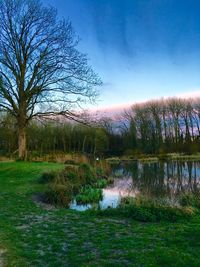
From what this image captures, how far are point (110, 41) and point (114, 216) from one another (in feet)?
31.9

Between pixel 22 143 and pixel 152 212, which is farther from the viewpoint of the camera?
pixel 22 143

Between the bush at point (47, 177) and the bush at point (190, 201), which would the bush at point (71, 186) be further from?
the bush at point (190, 201)

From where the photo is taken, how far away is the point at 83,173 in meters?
17.5

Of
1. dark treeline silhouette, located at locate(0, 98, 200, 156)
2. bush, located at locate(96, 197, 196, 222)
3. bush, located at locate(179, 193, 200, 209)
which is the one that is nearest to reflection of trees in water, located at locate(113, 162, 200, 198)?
bush, located at locate(179, 193, 200, 209)

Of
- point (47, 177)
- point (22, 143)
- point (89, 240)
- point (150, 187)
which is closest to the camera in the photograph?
point (89, 240)

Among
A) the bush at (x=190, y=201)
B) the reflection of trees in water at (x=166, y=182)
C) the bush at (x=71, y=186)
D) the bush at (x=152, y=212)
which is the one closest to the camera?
the bush at (x=152, y=212)

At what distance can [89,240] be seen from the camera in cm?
571

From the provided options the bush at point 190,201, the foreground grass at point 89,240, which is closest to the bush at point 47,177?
the foreground grass at point 89,240

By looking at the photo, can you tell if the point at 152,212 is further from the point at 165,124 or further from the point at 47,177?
the point at 165,124

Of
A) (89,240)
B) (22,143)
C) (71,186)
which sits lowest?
(89,240)

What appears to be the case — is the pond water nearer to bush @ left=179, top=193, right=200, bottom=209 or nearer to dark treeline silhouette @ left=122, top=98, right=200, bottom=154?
bush @ left=179, top=193, right=200, bottom=209

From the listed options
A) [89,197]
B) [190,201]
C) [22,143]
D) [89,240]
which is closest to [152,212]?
[190,201]

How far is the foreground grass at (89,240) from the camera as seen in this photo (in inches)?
182

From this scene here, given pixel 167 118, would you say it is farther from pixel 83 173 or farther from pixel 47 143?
pixel 83 173
